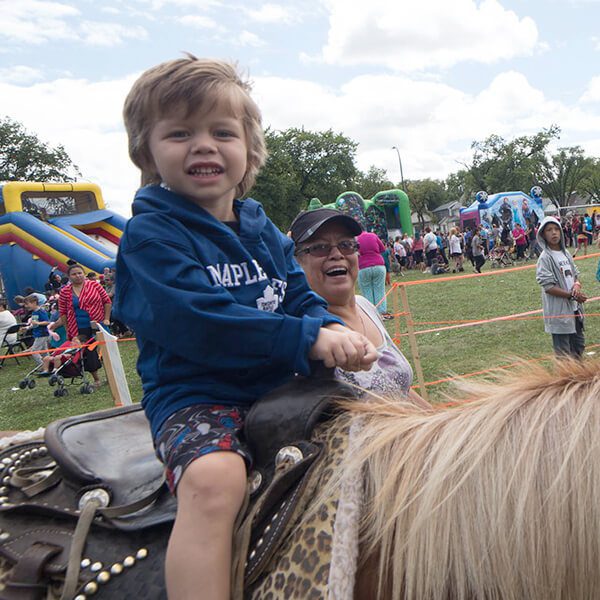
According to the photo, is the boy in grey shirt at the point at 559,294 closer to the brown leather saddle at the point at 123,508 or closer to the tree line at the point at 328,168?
the brown leather saddle at the point at 123,508

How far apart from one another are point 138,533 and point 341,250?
170cm

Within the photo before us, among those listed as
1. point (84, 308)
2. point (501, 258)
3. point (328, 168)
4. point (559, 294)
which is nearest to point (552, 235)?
point (559, 294)

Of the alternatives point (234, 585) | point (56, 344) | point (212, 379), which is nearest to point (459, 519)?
point (234, 585)

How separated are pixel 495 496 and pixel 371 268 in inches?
353

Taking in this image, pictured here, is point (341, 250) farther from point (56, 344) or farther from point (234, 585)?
point (56, 344)

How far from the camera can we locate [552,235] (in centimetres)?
611

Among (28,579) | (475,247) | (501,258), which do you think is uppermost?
(28,579)

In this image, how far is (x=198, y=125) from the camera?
1.49 m

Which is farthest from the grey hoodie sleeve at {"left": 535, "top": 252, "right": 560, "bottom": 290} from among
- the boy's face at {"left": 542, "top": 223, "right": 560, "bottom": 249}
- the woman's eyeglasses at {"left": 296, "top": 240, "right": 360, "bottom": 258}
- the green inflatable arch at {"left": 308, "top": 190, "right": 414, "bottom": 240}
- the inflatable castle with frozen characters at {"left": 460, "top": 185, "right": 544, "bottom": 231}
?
the inflatable castle with frozen characters at {"left": 460, "top": 185, "right": 544, "bottom": 231}

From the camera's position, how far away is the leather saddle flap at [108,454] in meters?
1.65

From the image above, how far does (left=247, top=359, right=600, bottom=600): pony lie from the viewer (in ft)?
3.38

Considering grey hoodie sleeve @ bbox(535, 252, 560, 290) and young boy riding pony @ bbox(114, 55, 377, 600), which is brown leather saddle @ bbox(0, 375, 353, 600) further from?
grey hoodie sleeve @ bbox(535, 252, 560, 290)

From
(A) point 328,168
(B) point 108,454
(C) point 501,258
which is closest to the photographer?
(B) point 108,454

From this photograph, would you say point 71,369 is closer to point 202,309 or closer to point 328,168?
point 202,309
